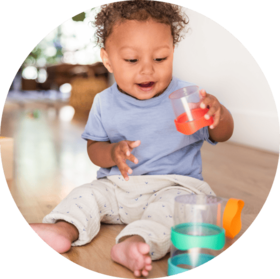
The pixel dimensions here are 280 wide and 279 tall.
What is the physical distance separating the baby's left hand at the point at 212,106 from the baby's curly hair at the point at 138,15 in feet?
0.41

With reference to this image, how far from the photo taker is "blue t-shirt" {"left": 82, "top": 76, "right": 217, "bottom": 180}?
31.8 inches

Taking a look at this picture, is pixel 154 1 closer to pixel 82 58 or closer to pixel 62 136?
pixel 82 58

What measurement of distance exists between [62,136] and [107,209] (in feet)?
0.64

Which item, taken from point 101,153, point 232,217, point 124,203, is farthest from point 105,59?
point 232,217

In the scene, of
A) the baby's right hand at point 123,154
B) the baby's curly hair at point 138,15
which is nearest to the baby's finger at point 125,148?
the baby's right hand at point 123,154

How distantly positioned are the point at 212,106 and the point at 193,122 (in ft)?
0.16

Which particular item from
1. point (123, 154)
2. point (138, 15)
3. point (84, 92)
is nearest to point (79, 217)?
point (123, 154)

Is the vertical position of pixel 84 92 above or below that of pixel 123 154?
above

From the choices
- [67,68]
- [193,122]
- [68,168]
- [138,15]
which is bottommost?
[68,168]

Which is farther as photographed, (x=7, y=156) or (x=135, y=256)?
(x=7, y=156)

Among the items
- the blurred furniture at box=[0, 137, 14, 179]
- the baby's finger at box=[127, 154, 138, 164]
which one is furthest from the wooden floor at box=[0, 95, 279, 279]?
the baby's finger at box=[127, 154, 138, 164]

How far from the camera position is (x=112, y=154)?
83cm

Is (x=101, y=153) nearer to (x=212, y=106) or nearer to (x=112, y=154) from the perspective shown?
(x=112, y=154)

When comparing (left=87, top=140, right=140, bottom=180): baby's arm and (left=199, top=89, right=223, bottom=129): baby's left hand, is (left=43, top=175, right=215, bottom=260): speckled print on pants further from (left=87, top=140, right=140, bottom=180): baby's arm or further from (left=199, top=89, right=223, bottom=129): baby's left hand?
(left=199, top=89, right=223, bottom=129): baby's left hand
